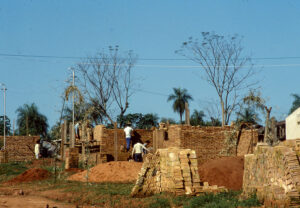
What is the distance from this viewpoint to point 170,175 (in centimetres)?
1273

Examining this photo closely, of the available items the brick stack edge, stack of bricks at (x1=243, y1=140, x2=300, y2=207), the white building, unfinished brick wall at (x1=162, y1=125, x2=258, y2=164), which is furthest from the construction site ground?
the white building

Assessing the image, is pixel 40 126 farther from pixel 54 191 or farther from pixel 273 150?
pixel 273 150

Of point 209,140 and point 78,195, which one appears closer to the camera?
point 78,195

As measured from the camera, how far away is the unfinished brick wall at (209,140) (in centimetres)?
2169

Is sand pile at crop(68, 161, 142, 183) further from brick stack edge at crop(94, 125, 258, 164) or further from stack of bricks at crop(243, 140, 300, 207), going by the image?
stack of bricks at crop(243, 140, 300, 207)

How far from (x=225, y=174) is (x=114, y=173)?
390 cm

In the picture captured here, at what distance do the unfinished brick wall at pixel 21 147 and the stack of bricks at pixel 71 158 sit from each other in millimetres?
12506

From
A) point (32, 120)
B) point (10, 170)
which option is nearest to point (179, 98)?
point (32, 120)

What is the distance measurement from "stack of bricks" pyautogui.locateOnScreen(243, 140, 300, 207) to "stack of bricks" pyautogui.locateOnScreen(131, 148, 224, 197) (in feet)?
6.82

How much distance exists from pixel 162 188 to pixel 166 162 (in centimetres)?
68

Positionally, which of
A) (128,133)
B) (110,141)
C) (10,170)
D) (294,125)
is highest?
(294,125)

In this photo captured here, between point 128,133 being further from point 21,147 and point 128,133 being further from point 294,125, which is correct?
point 21,147

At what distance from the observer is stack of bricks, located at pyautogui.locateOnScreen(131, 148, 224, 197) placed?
1242cm

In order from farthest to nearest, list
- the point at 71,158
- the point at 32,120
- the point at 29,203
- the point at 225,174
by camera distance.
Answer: the point at 32,120, the point at 71,158, the point at 225,174, the point at 29,203
